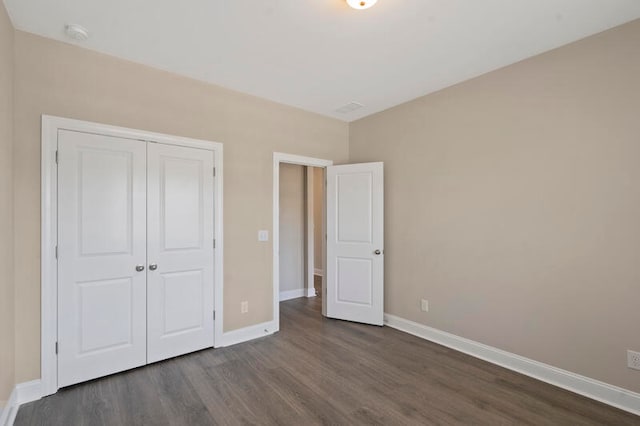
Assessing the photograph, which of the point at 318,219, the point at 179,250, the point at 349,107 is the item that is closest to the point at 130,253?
the point at 179,250

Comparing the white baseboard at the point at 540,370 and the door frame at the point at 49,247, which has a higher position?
the door frame at the point at 49,247

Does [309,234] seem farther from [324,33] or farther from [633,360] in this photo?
[633,360]

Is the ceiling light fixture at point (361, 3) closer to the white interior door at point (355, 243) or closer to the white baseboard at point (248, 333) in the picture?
the white interior door at point (355, 243)

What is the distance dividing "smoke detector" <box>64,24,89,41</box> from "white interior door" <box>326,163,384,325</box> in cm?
285

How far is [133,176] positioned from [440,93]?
10.9ft

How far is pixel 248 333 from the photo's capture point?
347cm

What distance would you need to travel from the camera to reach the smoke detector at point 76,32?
2273 millimetres

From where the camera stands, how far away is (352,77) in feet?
10.2

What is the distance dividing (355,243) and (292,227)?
1.72 m

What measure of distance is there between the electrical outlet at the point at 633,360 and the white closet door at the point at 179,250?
358 centimetres

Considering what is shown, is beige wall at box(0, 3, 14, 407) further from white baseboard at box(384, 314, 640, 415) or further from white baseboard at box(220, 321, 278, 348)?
white baseboard at box(384, 314, 640, 415)

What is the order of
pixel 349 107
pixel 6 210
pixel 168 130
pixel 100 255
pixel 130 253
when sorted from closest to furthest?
pixel 6 210 → pixel 100 255 → pixel 130 253 → pixel 168 130 → pixel 349 107

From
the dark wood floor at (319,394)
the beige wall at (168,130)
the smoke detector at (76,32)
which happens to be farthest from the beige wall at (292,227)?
the smoke detector at (76,32)

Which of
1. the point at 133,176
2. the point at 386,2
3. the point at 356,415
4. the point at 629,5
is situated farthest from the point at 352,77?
the point at 356,415
